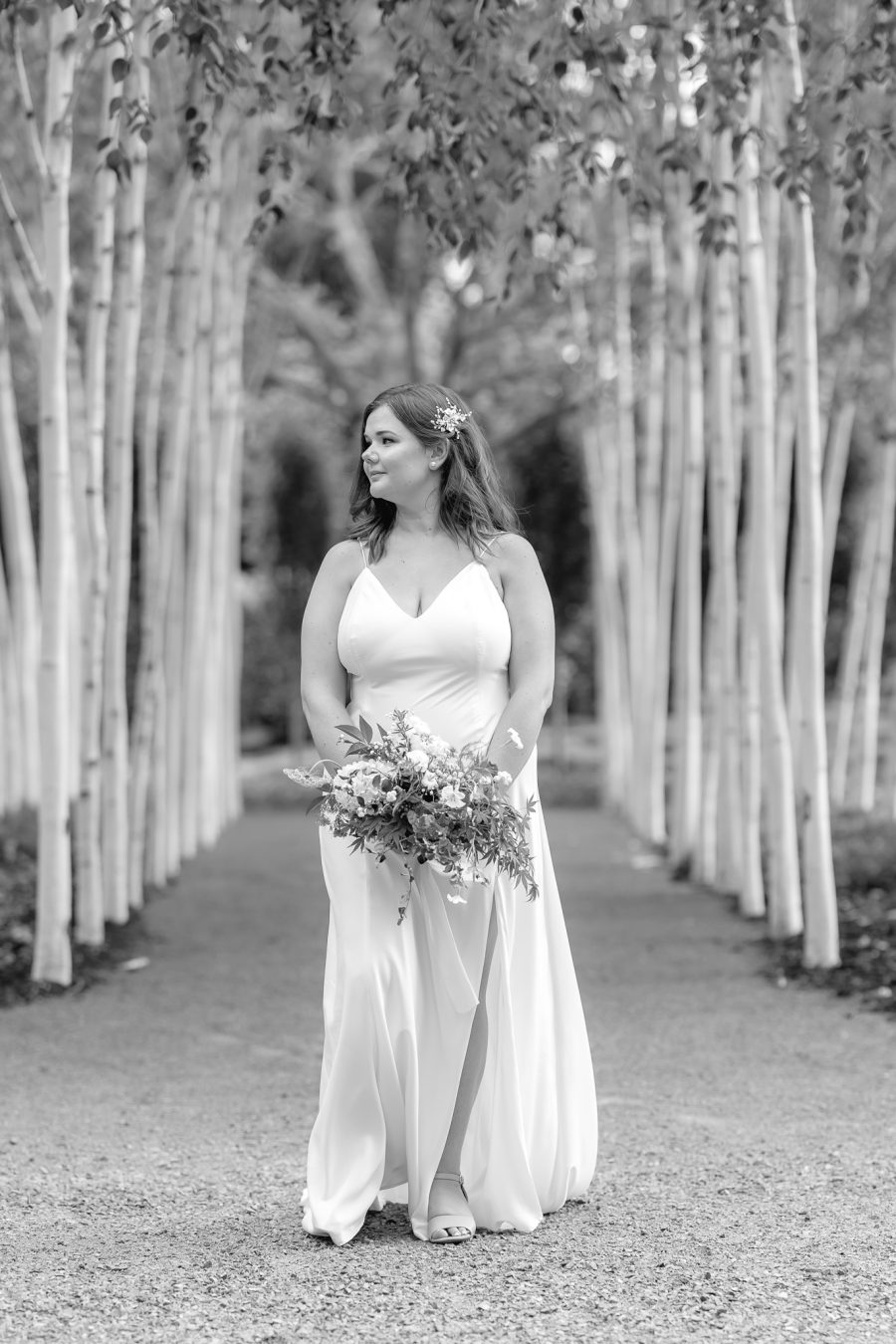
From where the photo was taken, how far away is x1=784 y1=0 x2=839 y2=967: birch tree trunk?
27.1ft

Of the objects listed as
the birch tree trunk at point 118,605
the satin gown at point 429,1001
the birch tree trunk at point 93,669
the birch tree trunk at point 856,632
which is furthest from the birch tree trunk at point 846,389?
the satin gown at point 429,1001

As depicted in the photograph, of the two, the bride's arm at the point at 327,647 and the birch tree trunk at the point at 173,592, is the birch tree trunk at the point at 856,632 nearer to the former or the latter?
the birch tree trunk at the point at 173,592

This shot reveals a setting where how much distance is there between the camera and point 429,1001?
169 inches

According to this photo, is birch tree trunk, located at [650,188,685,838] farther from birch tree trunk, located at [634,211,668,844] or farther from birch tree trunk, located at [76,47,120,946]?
Result: birch tree trunk, located at [76,47,120,946]

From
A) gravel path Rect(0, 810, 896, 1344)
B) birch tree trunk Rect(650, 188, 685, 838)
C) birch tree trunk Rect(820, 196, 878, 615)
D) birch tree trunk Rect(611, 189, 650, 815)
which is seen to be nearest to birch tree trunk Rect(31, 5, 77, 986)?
gravel path Rect(0, 810, 896, 1344)

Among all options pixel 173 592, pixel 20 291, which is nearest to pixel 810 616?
pixel 173 592

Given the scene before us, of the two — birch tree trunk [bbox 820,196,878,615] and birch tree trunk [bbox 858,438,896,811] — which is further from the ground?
birch tree trunk [bbox 820,196,878,615]

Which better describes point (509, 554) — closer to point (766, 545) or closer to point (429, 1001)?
point (429, 1001)

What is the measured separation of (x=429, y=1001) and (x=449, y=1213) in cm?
53

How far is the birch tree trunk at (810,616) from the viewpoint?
27.1 feet

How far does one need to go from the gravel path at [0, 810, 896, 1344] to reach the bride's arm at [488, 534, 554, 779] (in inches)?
49.8

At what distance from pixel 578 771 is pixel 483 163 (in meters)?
17.7

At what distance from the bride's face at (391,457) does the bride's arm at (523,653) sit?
29 cm

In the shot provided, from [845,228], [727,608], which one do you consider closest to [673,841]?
[727,608]
